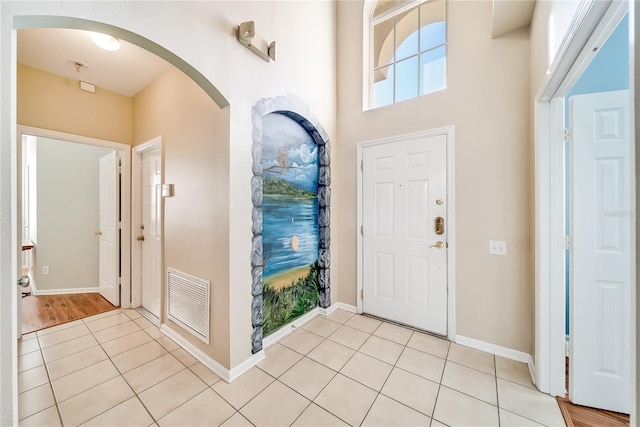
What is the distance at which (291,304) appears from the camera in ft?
8.52

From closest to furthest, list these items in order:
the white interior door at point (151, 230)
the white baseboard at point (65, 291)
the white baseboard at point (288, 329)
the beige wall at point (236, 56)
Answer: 1. the beige wall at point (236, 56)
2. the white baseboard at point (288, 329)
3. the white interior door at point (151, 230)
4. the white baseboard at point (65, 291)

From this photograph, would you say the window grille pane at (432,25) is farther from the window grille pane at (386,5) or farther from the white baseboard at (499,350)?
the white baseboard at (499,350)

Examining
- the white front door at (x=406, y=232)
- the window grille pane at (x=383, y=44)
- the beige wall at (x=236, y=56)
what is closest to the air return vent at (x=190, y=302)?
the beige wall at (x=236, y=56)

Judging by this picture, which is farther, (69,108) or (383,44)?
(383,44)

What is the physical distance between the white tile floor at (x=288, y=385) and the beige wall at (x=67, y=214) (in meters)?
1.58

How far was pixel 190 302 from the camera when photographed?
2215 mm

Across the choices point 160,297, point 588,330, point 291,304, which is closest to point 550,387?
point 588,330

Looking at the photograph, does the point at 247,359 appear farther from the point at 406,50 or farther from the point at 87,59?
the point at 406,50

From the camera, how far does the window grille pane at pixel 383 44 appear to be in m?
2.93

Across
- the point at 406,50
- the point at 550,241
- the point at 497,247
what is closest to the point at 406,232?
the point at 497,247

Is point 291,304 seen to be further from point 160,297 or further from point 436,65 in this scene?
point 436,65

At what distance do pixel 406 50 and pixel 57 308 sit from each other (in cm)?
527

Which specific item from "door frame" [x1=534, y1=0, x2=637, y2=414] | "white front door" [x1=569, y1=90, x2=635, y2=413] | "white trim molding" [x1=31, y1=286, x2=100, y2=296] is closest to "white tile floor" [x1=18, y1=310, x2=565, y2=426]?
"door frame" [x1=534, y1=0, x2=637, y2=414]

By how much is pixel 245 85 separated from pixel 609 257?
2790mm
